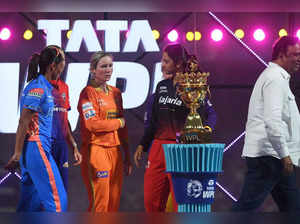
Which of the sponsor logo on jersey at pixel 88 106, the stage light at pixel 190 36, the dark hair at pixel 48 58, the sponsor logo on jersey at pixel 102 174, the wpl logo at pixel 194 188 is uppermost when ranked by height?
the stage light at pixel 190 36

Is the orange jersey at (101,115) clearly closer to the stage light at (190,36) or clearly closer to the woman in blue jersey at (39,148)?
the woman in blue jersey at (39,148)

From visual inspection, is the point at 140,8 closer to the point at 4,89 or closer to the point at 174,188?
the point at 174,188

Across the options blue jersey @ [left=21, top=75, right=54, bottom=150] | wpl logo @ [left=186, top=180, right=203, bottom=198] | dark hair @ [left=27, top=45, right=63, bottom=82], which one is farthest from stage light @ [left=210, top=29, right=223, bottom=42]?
wpl logo @ [left=186, top=180, right=203, bottom=198]

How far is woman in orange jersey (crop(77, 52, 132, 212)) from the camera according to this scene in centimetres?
407

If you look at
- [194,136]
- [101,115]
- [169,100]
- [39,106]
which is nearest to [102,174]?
[101,115]

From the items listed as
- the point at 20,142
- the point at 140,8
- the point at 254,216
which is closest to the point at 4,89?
the point at 20,142

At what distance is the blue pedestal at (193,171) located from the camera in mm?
2846

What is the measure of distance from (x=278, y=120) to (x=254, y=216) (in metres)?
2.06

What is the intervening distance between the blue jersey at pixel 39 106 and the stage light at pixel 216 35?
80.9 inches

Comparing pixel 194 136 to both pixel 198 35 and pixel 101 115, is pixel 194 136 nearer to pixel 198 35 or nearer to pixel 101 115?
pixel 101 115

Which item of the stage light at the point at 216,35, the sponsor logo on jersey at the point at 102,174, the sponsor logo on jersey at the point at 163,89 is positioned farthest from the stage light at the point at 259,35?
the sponsor logo on jersey at the point at 102,174

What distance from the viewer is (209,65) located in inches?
202

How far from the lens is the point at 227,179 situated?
509 centimetres

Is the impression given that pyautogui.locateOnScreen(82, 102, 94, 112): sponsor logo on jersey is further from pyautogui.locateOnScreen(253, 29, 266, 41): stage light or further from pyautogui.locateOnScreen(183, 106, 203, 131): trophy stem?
pyautogui.locateOnScreen(253, 29, 266, 41): stage light
